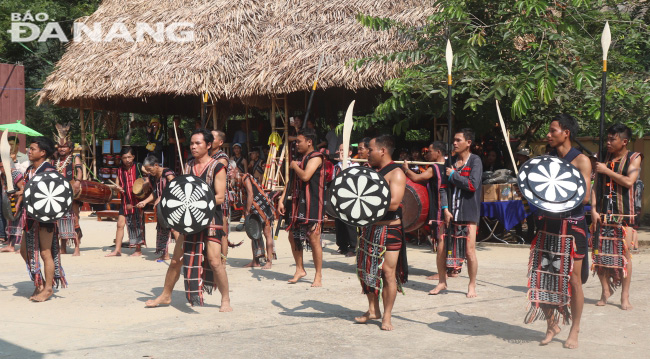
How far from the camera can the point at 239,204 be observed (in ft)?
28.0

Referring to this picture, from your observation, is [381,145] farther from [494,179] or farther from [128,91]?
[128,91]

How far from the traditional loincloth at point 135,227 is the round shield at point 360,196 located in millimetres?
4713

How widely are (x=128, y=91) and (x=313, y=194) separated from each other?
7846 millimetres

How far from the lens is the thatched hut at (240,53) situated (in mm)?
12172

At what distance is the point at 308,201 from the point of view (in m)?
6.98

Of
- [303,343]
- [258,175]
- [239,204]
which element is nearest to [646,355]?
[303,343]

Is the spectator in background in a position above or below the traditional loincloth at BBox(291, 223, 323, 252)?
above

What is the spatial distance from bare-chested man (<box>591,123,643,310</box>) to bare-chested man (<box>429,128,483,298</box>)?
1.05m

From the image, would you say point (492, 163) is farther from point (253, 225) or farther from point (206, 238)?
point (206, 238)

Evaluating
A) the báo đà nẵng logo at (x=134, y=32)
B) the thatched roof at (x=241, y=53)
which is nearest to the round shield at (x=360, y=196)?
the thatched roof at (x=241, y=53)

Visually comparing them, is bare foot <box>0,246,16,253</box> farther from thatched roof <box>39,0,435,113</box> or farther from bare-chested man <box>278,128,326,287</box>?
bare-chested man <box>278,128,326,287</box>

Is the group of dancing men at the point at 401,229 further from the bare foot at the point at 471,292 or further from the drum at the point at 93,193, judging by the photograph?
the drum at the point at 93,193

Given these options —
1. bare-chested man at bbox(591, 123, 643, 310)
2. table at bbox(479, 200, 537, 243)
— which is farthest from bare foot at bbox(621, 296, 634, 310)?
table at bbox(479, 200, 537, 243)

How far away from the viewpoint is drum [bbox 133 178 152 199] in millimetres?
8969
